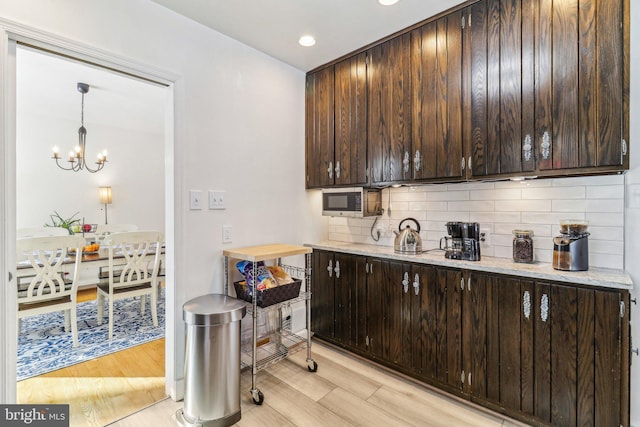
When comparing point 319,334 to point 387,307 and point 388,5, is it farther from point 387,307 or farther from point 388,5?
point 388,5

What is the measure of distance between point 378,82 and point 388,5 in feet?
1.83

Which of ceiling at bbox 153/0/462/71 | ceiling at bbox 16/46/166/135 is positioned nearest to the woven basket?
ceiling at bbox 16/46/166/135

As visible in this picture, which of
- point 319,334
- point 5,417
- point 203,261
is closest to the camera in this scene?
point 5,417

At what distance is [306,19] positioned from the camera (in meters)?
2.04

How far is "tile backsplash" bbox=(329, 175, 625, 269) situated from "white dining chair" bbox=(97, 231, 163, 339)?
2333 mm

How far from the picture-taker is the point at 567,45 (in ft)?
5.26

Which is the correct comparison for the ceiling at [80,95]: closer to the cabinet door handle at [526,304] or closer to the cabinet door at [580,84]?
the cabinet door at [580,84]

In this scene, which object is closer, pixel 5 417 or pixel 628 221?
pixel 5 417

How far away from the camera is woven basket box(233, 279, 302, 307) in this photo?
205cm

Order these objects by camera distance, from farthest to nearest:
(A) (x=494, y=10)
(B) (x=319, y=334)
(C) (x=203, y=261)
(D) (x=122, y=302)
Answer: (D) (x=122, y=302)
(B) (x=319, y=334)
(C) (x=203, y=261)
(A) (x=494, y=10)

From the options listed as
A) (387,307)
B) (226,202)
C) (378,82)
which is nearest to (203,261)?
(226,202)

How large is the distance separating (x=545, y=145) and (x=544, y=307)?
2.94 ft

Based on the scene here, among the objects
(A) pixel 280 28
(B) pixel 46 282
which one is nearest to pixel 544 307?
(A) pixel 280 28

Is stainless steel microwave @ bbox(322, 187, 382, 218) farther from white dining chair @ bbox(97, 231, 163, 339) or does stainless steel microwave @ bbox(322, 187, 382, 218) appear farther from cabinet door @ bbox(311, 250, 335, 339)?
white dining chair @ bbox(97, 231, 163, 339)
